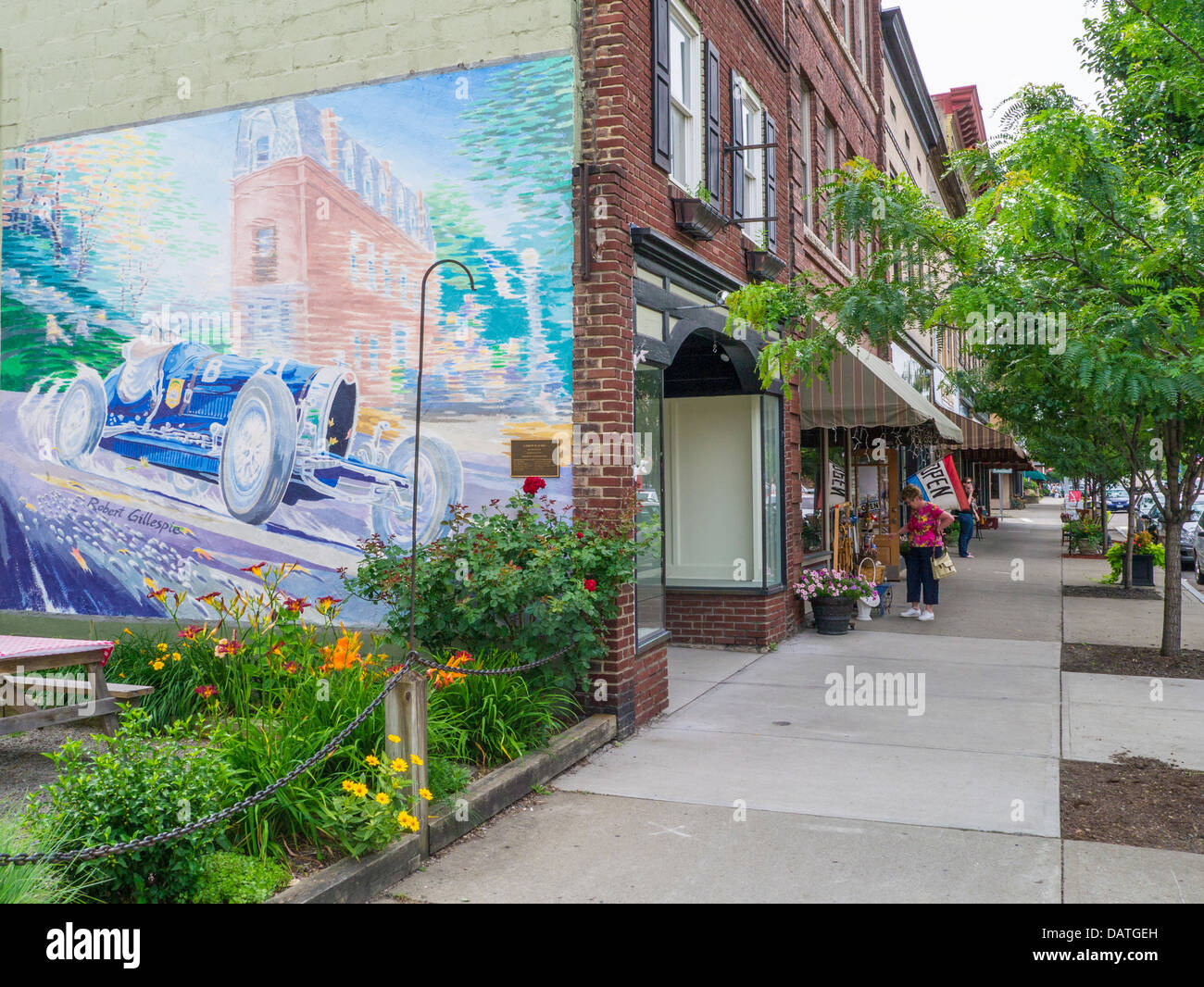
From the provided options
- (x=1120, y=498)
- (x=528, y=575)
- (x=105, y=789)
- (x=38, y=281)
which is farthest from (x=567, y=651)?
(x=1120, y=498)

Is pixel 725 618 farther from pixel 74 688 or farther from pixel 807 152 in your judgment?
pixel 74 688

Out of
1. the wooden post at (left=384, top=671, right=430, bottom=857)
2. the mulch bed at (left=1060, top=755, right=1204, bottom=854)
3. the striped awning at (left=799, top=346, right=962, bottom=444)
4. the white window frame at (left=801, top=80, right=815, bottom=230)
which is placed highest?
the white window frame at (left=801, top=80, right=815, bottom=230)

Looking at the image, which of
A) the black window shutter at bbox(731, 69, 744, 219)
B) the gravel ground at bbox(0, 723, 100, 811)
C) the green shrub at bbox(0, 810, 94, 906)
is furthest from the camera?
the black window shutter at bbox(731, 69, 744, 219)

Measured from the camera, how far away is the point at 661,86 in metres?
8.13

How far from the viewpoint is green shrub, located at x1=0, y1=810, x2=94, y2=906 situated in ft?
11.4

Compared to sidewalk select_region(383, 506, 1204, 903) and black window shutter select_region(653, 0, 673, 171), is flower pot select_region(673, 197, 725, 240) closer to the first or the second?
black window shutter select_region(653, 0, 673, 171)

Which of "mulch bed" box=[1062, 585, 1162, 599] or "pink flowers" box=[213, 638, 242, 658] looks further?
"mulch bed" box=[1062, 585, 1162, 599]

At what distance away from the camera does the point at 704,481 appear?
1136cm

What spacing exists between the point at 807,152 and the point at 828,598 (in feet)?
18.6

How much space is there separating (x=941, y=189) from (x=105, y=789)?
29.9 metres

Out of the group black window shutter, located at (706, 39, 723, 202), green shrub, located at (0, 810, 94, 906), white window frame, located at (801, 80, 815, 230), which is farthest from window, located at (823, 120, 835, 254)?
green shrub, located at (0, 810, 94, 906)

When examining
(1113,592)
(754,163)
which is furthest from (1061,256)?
(1113,592)

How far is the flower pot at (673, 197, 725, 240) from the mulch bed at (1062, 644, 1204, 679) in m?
5.54

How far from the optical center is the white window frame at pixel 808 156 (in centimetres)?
1318
